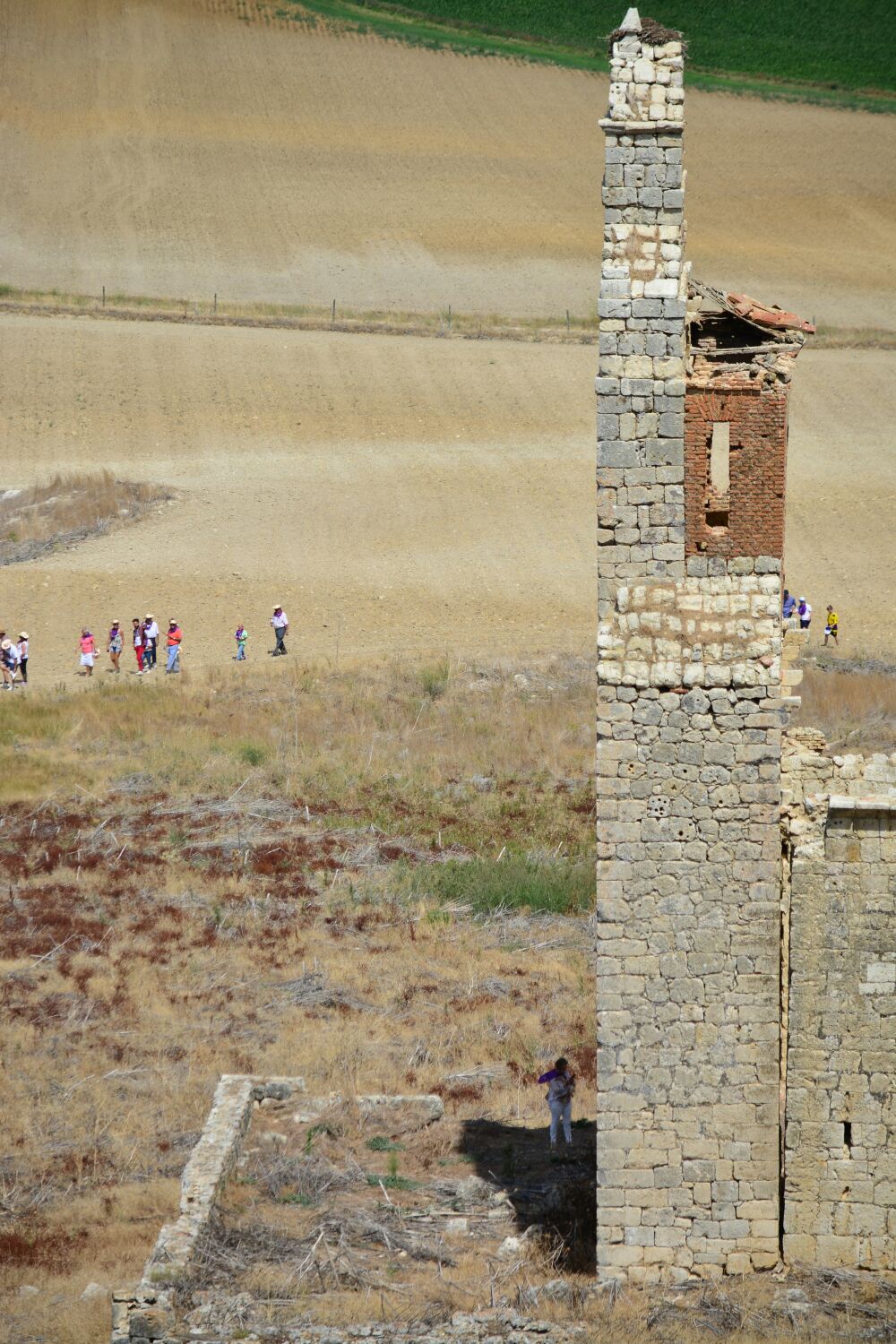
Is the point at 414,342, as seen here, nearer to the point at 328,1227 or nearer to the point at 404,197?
the point at 404,197

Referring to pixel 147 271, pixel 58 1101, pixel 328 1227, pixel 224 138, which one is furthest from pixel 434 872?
pixel 224 138

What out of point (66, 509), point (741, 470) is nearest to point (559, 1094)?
point (741, 470)

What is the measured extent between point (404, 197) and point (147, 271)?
14.3m

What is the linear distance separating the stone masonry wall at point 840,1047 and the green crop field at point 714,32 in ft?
266

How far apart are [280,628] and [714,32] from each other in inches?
2598

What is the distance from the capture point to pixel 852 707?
33.6 m

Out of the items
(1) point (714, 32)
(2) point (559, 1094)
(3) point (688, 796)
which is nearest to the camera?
(3) point (688, 796)

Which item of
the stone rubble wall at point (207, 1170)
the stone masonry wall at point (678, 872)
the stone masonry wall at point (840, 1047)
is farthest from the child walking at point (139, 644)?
the stone masonry wall at point (840, 1047)

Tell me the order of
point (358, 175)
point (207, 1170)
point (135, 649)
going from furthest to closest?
point (358, 175), point (135, 649), point (207, 1170)

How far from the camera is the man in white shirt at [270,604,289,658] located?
1510 inches

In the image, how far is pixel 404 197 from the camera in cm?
7619

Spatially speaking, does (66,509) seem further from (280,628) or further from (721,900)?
(721,900)

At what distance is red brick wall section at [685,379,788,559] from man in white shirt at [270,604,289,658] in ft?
83.2

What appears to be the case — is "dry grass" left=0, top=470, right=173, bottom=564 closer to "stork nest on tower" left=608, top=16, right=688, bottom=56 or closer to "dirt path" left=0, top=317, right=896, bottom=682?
"dirt path" left=0, top=317, right=896, bottom=682
